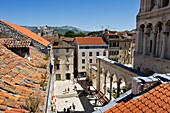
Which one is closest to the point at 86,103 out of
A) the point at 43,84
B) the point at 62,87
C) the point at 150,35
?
the point at 62,87

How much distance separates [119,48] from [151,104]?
38.8 meters

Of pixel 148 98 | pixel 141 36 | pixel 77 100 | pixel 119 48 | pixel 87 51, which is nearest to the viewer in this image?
pixel 148 98

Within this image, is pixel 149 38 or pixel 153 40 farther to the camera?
pixel 149 38

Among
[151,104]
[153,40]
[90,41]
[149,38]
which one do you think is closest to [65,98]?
[90,41]

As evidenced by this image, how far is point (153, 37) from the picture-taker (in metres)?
14.5

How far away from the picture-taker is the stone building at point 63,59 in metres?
36.8

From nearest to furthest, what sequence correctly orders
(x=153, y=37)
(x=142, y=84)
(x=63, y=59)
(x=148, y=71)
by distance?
(x=142, y=84)
(x=153, y=37)
(x=148, y=71)
(x=63, y=59)

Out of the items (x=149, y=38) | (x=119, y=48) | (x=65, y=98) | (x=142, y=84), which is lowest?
(x=65, y=98)

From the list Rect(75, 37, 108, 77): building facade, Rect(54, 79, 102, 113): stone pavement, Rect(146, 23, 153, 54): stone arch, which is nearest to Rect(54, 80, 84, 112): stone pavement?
Rect(54, 79, 102, 113): stone pavement

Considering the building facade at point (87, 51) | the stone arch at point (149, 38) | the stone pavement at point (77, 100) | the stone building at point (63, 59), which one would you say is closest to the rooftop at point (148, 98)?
the stone arch at point (149, 38)

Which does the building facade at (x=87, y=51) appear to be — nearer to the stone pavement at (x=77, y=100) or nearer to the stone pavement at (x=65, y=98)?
the stone pavement at (x=65, y=98)

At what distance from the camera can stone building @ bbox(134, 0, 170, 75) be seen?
12617 mm

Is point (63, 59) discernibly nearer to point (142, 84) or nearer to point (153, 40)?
point (153, 40)

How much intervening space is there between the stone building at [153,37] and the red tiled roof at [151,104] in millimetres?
7340
